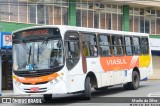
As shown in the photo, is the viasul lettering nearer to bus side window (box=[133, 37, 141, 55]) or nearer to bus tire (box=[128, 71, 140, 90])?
bus tire (box=[128, 71, 140, 90])

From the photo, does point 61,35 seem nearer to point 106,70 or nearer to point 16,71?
point 16,71

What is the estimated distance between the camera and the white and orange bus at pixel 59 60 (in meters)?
16.2

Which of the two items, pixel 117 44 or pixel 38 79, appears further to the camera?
pixel 117 44

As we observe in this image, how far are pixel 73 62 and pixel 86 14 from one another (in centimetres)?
1968

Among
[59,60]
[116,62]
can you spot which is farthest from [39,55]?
[116,62]

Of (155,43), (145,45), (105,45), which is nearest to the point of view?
(105,45)

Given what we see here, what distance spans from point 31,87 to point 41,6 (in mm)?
16922

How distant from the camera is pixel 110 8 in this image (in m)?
38.4

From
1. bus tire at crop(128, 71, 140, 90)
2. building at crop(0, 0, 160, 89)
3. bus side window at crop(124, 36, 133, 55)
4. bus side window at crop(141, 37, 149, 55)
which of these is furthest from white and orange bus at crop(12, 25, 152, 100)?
building at crop(0, 0, 160, 89)

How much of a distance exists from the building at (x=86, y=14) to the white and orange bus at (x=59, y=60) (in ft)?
36.5

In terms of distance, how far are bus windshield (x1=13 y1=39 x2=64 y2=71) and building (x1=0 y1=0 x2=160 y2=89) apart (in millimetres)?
11857

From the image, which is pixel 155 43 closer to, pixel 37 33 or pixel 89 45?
pixel 89 45

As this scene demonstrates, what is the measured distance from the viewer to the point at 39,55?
16.5 m

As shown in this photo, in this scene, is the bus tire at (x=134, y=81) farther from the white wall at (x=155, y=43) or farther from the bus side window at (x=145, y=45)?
the white wall at (x=155, y=43)
